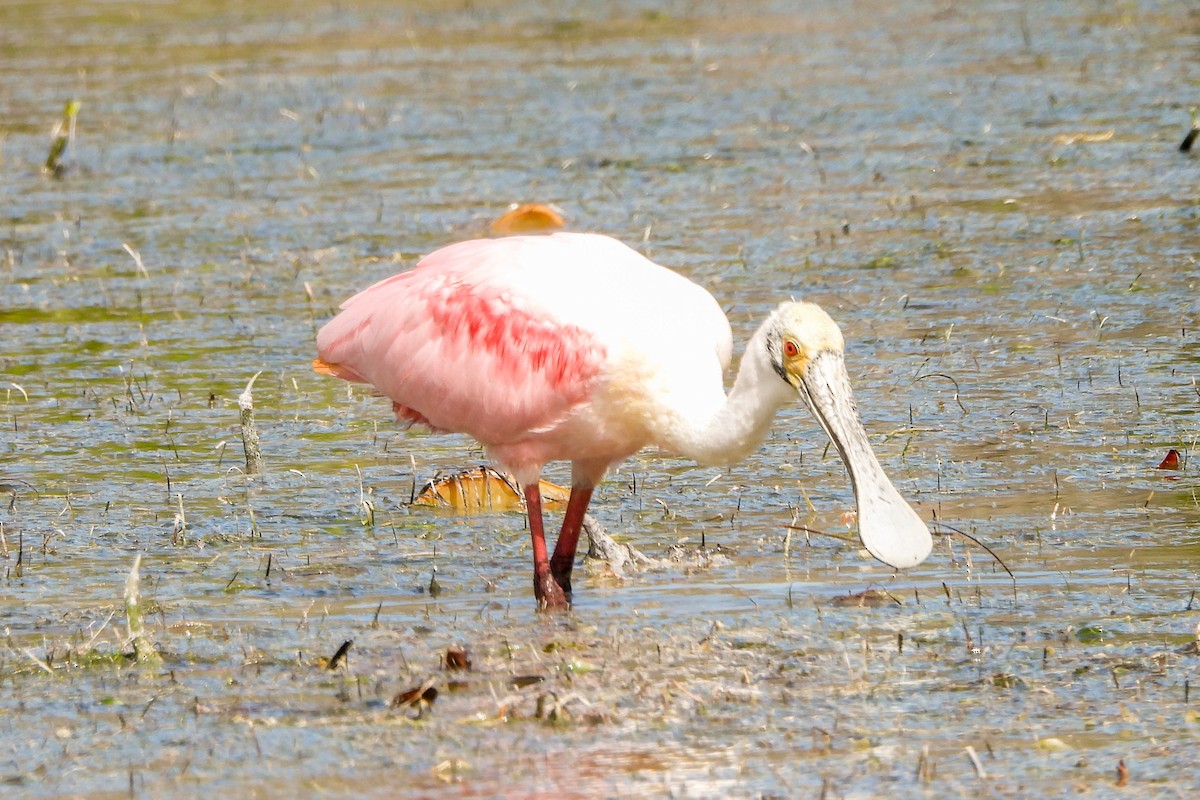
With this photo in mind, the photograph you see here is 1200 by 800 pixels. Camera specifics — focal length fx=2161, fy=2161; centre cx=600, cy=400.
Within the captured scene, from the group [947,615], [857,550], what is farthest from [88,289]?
[947,615]

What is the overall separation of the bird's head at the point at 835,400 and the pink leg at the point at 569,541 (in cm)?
90

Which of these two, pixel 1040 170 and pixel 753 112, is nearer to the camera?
pixel 1040 170

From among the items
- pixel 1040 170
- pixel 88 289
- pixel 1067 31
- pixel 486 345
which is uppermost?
pixel 1067 31

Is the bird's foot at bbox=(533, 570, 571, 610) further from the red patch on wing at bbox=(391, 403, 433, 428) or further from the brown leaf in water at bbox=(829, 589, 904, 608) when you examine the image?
the red patch on wing at bbox=(391, 403, 433, 428)

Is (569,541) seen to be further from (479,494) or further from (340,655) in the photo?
(340,655)

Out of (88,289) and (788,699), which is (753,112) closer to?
(88,289)

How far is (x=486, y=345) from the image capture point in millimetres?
6129

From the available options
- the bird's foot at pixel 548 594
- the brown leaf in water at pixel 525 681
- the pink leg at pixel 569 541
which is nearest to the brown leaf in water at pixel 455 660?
the brown leaf in water at pixel 525 681

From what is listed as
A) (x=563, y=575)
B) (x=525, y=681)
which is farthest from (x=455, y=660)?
(x=563, y=575)

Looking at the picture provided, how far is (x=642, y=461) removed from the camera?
7.34 m

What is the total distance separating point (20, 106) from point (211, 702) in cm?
1124

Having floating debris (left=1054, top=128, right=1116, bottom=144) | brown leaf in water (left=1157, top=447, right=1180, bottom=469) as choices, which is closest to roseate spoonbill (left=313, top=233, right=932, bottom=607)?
brown leaf in water (left=1157, top=447, right=1180, bottom=469)

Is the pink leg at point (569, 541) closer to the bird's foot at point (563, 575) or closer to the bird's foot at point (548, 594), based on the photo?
the bird's foot at point (563, 575)

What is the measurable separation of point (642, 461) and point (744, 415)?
188 cm
